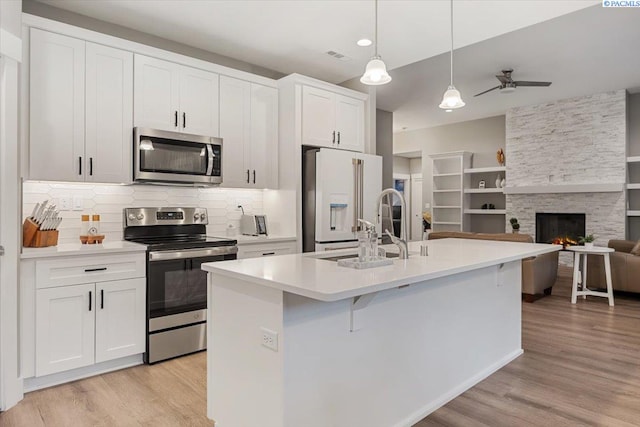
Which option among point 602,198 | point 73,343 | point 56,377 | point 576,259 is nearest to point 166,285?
point 73,343

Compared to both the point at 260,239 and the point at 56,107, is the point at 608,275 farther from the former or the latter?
the point at 56,107

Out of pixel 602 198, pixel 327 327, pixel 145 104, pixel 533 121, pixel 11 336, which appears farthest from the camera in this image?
pixel 533 121

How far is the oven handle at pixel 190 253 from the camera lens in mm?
3154

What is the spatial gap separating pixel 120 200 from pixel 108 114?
77 cm

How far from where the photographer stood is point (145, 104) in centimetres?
346

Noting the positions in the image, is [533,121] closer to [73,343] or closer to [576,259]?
[576,259]

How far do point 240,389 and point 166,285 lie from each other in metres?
1.54

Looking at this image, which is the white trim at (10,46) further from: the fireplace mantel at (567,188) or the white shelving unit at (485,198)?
the white shelving unit at (485,198)

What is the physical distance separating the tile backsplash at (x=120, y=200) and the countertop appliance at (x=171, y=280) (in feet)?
0.43

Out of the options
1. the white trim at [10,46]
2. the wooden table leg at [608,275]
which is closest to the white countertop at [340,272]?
the white trim at [10,46]

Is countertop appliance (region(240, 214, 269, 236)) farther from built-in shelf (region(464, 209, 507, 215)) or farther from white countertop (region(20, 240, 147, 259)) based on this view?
built-in shelf (region(464, 209, 507, 215))

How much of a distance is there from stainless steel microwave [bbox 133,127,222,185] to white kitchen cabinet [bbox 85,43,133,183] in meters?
0.10

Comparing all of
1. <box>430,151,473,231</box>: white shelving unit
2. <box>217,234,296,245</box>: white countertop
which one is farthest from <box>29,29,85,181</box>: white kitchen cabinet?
<box>430,151,473,231</box>: white shelving unit

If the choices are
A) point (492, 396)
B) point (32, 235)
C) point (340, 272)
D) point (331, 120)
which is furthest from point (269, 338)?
point (331, 120)
